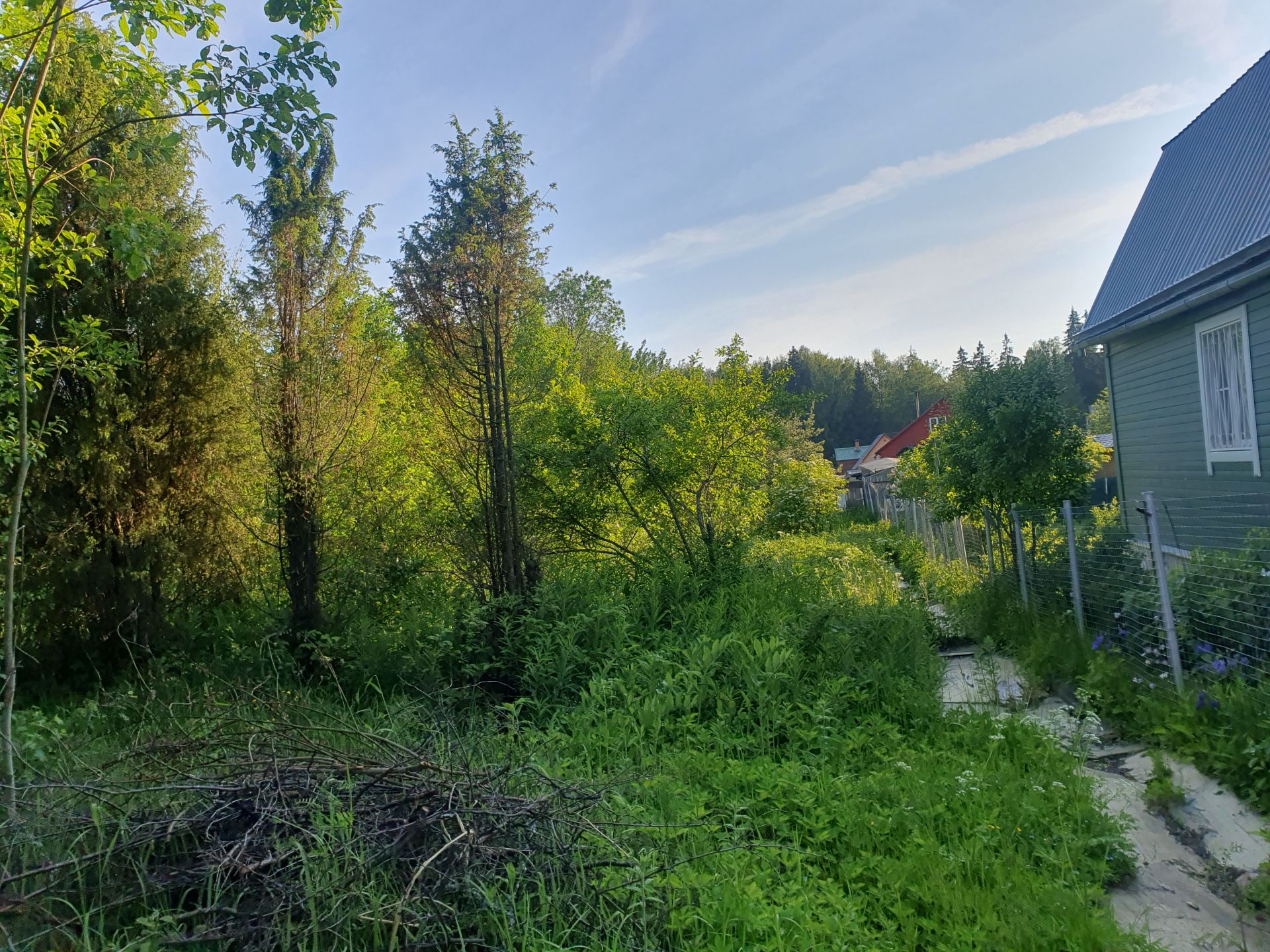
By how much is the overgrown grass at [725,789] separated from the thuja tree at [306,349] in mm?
1758

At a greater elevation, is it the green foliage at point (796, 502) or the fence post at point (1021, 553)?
the green foliage at point (796, 502)

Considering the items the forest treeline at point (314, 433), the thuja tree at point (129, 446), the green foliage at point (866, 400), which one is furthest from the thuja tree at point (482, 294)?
the green foliage at point (866, 400)

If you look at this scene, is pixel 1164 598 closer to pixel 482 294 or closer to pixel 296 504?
pixel 482 294

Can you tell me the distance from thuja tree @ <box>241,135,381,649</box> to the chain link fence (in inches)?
261

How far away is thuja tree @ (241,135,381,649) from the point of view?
23.2 ft

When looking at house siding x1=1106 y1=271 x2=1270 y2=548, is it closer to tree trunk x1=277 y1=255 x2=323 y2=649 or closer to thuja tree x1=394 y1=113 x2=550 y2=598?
thuja tree x1=394 y1=113 x2=550 y2=598

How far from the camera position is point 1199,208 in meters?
8.59

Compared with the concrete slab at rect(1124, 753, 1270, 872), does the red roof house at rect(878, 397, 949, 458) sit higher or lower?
higher

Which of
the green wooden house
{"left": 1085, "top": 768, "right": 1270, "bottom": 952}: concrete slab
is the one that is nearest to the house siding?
the green wooden house

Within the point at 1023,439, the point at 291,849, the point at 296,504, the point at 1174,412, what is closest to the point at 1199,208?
the point at 1174,412

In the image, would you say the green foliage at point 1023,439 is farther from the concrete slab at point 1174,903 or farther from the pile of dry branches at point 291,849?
the pile of dry branches at point 291,849

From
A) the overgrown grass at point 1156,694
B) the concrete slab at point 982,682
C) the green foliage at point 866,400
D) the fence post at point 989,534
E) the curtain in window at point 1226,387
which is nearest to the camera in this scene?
the overgrown grass at point 1156,694

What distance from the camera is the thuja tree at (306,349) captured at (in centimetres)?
708

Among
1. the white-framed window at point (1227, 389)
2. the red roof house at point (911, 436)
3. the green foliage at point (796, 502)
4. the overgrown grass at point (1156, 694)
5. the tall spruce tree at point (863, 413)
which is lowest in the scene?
the overgrown grass at point (1156, 694)
